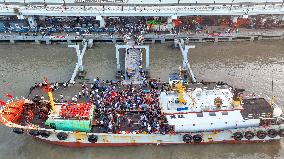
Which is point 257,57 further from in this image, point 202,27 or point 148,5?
point 148,5

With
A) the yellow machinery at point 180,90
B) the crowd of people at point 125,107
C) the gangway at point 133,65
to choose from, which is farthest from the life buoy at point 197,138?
the gangway at point 133,65

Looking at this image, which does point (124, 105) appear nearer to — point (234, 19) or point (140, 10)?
point (140, 10)

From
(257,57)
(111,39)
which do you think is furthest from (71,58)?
(257,57)

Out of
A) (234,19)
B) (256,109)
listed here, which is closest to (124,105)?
(256,109)

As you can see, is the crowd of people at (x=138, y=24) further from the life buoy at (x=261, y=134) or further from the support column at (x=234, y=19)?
the life buoy at (x=261, y=134)

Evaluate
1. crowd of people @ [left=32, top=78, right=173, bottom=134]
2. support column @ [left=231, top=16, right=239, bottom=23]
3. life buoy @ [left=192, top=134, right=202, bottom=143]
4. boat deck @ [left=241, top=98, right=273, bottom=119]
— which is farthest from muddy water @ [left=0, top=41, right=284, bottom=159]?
support column @ [left=231, top=16, right=239, bottom=23]
